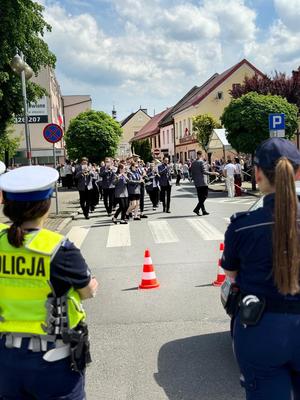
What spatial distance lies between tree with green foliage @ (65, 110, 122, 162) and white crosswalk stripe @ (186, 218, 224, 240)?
79.5 ft

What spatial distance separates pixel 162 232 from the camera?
12633mm

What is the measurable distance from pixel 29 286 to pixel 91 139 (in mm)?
36436

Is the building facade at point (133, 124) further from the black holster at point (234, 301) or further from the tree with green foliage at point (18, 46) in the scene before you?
the black holster at point (234, 301)

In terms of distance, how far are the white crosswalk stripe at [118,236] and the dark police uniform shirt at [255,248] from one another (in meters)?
8.70

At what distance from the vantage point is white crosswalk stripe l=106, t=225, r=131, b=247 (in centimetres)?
1124

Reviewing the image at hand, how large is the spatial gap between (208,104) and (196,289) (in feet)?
165

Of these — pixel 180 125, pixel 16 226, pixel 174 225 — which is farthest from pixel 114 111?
pixel 16 226

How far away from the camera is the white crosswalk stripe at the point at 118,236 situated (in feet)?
36.9

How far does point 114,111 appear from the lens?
410 feet

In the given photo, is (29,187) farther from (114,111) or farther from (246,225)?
(114,111)

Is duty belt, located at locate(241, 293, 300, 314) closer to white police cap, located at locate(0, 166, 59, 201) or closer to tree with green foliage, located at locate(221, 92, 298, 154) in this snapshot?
white police cap, located at locate(0, 166, 59, 201)

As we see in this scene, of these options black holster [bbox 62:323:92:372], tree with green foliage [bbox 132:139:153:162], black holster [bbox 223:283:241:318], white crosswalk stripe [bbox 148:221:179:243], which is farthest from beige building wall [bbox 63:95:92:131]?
black holster [bbox 62:323:92:372]

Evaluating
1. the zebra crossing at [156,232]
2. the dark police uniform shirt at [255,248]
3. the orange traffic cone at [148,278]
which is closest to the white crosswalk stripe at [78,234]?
the zebra crossing at [156,232]

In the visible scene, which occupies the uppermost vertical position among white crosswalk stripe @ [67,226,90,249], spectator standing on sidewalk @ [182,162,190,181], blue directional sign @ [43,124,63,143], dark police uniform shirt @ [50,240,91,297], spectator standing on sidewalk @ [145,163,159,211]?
blue directional sign @ [43,124,63,143]
